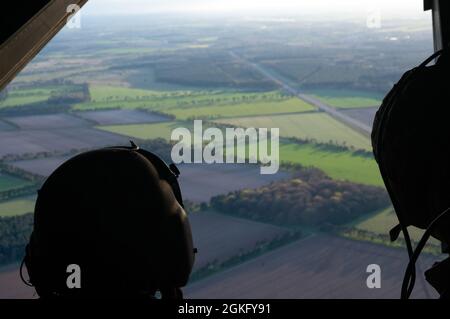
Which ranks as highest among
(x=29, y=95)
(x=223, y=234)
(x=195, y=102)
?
(x=29, y=95)

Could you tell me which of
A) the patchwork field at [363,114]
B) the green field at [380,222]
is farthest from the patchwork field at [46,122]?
the green field at [380,222]

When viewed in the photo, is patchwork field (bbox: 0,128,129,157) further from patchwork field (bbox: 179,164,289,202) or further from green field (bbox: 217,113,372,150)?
green field (bbox: 217,113,372,150)

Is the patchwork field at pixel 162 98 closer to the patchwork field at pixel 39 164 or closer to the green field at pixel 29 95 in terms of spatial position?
the green field at pixel 29 95

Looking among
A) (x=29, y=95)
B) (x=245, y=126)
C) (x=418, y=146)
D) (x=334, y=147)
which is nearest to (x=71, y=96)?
(x=29, y=95)

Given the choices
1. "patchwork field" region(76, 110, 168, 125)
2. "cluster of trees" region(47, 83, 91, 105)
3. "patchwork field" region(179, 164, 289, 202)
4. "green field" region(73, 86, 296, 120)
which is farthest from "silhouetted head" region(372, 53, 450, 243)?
"cluster of trees" region(47, 83, 91, 105)

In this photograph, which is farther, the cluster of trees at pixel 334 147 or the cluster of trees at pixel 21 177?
the cluster of trees at pixel 334 147

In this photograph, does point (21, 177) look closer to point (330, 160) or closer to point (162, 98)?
point (330, 160)
